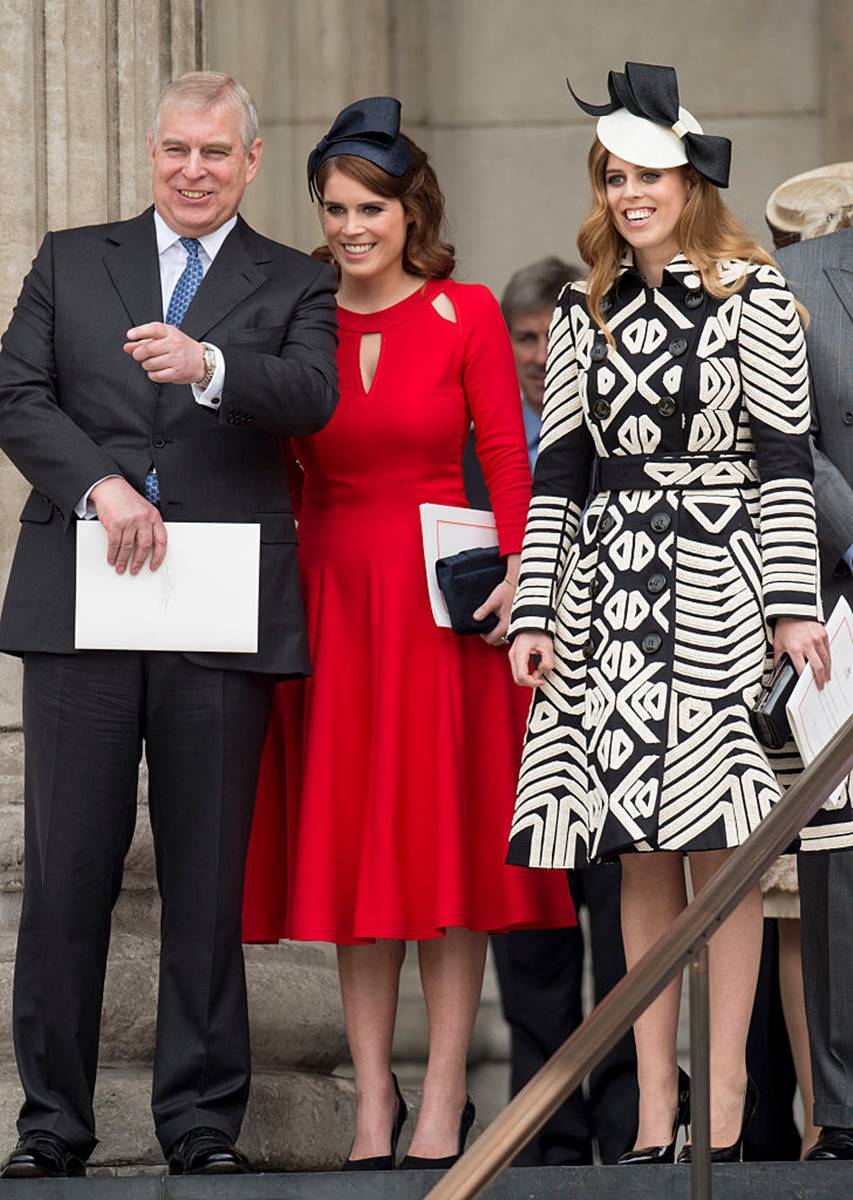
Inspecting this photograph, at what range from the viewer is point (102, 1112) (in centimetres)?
467

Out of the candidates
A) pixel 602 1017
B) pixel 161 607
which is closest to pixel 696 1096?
pixel 602 1017

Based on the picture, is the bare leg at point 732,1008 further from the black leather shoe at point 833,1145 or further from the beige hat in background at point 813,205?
the beige hat in background at point 813,205

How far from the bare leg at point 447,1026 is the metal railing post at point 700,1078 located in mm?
1138

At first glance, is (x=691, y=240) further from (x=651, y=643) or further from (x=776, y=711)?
(x=776, y=711)

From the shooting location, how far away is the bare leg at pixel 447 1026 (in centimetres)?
451

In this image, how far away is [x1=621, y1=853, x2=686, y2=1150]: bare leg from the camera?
14.0 feet

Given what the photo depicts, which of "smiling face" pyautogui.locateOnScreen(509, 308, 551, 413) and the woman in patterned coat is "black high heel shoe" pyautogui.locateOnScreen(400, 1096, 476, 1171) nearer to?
the woman in patterned coat

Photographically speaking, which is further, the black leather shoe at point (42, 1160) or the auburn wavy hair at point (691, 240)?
the auburn wavy hair at point (691, 240)

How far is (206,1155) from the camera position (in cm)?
421

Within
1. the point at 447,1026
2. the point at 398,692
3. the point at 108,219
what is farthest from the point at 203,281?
the point at 447,1026

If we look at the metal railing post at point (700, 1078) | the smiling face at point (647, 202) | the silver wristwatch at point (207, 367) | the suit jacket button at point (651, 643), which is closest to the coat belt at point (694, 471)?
the suit jacket button at point (651, 643)

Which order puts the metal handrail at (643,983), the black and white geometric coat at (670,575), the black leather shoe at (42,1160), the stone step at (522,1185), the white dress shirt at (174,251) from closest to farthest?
the metal handrail at (643,983) → the stone step at (522,1185) → the black leather shoe at (42,1160) → the black and white geometric coat at (670,575) → the white dress shirt at (174,251)

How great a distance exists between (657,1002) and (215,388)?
1305 millimetres

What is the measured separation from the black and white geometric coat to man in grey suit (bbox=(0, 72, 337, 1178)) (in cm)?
49
